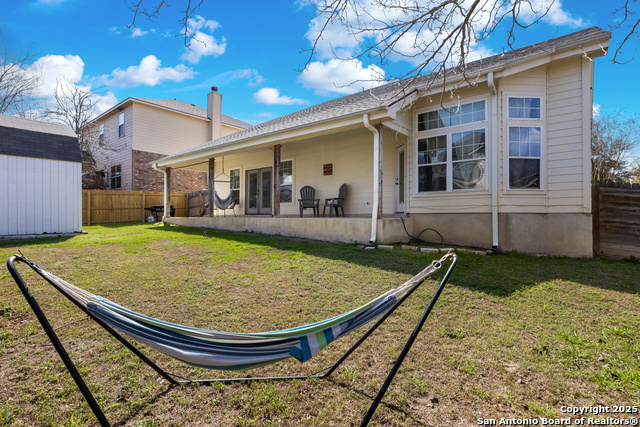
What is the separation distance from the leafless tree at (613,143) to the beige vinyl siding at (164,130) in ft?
67.2

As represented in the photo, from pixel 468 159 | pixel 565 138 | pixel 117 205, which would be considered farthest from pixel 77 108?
pixel 565 138

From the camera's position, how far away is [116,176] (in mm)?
16812

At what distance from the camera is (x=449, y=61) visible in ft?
11.9

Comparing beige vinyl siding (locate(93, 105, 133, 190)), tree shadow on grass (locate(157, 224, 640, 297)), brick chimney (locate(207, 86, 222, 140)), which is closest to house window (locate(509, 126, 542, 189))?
tree shadow on grass (locate(157, 224, 640, 297))

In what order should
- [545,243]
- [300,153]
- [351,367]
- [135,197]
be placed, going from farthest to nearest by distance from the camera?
1. [135,197]
2. [300,153]
3. [545,243]
4. [351,367]

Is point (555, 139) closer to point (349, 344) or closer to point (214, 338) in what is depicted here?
point (349, 344)

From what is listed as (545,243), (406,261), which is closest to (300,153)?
(406,261)

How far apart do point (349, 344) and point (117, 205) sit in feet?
46.1

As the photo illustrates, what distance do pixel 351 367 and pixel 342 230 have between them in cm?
496

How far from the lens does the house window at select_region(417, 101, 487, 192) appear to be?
6.68 m

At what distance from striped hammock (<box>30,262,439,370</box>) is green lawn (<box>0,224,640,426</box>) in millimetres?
411

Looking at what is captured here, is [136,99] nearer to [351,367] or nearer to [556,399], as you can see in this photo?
[351,367]

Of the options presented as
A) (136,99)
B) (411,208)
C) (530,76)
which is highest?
(136,99)

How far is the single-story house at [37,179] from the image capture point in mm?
8273
